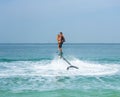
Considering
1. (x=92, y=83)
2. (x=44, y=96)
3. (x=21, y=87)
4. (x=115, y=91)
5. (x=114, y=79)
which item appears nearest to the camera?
(x=44, y=96)

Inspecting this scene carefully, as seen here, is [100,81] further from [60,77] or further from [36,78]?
[36,78]

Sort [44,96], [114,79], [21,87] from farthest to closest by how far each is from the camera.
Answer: [114,79] → [21,87] → [44,96]

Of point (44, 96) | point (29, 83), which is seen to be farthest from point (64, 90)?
point (29, 83)

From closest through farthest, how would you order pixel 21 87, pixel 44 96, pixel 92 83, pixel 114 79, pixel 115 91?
1. pixel 44 96
2. pixel 115 91
3. pixel 21 87
4. pixel 92 83
5. pixel 114 79

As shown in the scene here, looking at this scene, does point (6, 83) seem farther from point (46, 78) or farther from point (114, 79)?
point (114, 79)

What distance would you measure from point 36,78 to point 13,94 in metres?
4.77

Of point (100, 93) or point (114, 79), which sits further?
point (114, 79)

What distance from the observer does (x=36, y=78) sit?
59.4ft

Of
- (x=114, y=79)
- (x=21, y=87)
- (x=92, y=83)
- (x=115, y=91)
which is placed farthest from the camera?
(x=114, y=79)

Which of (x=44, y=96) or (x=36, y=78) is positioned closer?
(x=44, y=96)

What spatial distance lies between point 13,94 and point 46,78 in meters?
4.79

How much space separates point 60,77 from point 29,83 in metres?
2.73

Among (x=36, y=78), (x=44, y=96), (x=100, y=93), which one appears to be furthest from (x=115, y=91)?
(x=36, y=78)

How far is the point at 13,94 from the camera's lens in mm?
13375
